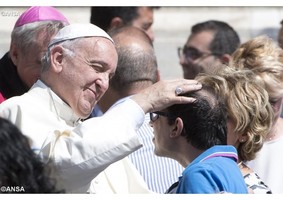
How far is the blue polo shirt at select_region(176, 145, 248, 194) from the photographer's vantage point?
3.71 meters

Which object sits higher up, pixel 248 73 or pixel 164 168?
pixel 248 73

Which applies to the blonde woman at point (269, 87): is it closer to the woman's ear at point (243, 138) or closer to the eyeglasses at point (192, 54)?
the woman's ear at point (243, 138)

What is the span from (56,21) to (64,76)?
61cm

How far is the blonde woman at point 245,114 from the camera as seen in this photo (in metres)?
4.18

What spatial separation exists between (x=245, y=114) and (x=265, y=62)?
29.8 inches

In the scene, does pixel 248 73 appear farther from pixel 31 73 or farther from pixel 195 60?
pixel 195 60

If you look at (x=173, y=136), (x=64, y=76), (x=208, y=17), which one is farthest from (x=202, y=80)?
(x=208, y=17)

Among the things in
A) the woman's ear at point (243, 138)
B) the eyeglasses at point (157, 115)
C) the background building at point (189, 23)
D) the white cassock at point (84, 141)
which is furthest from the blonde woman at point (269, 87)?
the background building at point (189, 23)

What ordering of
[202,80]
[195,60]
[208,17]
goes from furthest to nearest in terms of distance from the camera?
[208,17] → [195,60] → [202,80]

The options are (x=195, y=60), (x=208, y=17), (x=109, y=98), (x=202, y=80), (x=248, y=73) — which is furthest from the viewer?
(x=208, y=17)

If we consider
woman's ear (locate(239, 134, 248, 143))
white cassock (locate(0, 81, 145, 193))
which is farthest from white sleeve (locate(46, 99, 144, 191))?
woman's ear (locate(239, 134, 248, 143))
